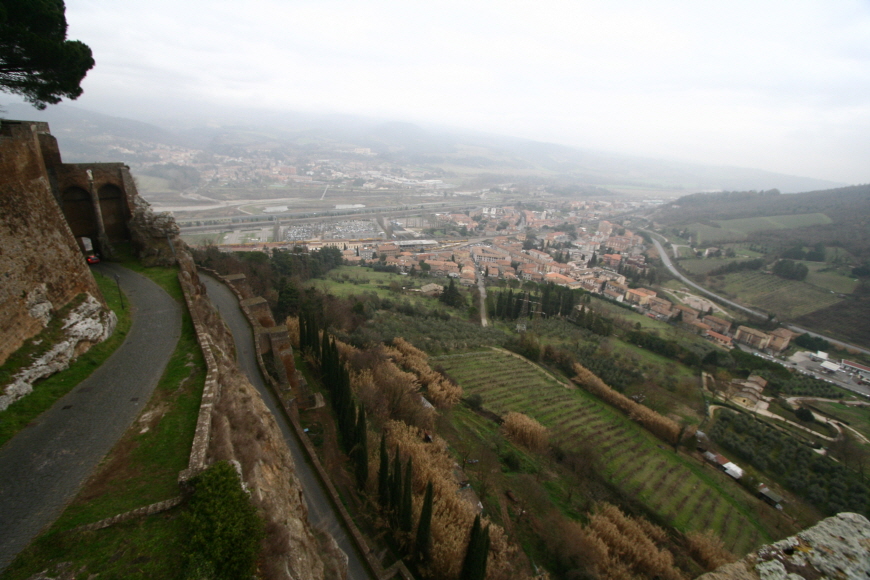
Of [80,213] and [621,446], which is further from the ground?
[80,213]

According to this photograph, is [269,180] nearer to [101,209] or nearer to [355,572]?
[101,209]

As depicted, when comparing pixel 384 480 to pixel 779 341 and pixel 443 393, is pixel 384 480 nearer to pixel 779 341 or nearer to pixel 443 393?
pixel 443 393

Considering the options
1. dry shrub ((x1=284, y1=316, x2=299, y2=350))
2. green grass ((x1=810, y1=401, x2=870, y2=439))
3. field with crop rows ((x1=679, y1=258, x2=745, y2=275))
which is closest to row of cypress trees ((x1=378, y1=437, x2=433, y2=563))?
dry shrub ((x1=284, y1=316, x2=299, y2=350))

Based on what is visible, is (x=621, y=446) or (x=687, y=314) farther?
(x=687, y=314)

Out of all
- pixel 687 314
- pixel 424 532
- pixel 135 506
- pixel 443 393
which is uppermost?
pixel 135 506

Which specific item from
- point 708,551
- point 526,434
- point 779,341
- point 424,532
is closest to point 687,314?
point 779,341

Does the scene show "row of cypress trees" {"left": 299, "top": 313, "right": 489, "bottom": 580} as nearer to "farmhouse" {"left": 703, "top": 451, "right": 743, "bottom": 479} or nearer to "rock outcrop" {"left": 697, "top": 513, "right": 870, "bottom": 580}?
"rock outcrop" {"left": 697, "top": 513, "right": 870, "bottom": 580}

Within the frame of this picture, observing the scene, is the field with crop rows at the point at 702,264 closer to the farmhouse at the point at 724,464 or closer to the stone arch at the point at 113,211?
the farmhouse at the point at 724,464
